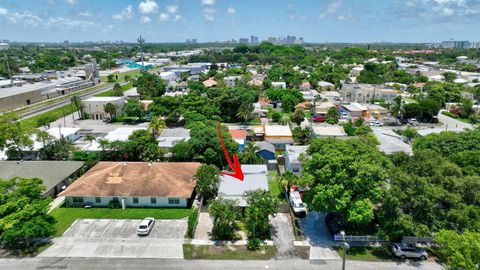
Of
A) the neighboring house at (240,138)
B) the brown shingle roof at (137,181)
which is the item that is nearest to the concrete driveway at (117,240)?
the brown shingle roof at (137,181)

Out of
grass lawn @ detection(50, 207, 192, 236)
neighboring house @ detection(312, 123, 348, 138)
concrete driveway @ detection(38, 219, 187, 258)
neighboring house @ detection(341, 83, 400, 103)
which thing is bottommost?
concrete driveway @ detection(38, 219, 187, 258)

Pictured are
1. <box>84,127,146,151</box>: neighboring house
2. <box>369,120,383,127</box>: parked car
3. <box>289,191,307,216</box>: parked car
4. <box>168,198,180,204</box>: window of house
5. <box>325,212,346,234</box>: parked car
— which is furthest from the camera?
<box>369,120,383,127</box>: parked car

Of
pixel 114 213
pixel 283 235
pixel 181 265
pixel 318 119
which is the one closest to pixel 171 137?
pixel 114 213

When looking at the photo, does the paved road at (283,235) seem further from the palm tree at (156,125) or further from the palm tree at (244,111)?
the palm tree at (244,111)

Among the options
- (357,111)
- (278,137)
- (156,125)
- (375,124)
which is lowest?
(375,124)

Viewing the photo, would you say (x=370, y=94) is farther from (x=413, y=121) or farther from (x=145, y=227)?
(x=145, y=227)

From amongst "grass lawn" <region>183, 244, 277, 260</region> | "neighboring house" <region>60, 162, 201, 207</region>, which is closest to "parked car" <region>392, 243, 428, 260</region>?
"grass lawn" <region>183, 244, 277, 260</region>

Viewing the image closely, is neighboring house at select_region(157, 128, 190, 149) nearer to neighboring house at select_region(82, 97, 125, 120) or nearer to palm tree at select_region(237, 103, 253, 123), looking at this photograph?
palm tree at select_region(237, 103, 253, 123)

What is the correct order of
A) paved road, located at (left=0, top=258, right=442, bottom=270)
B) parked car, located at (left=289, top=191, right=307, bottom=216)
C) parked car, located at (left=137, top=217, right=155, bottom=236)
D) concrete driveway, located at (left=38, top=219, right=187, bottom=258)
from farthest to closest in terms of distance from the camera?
parked car, located at (left=289, top=191, right=307, bottom=216) < parked car, located at (left=137, top=217, right=155, bottom=236) < concrete driveway, located at (left=38, top=219, right=187, bottom=258) < paved road, located at (left=0, top=258, right=442, bottom=270)
